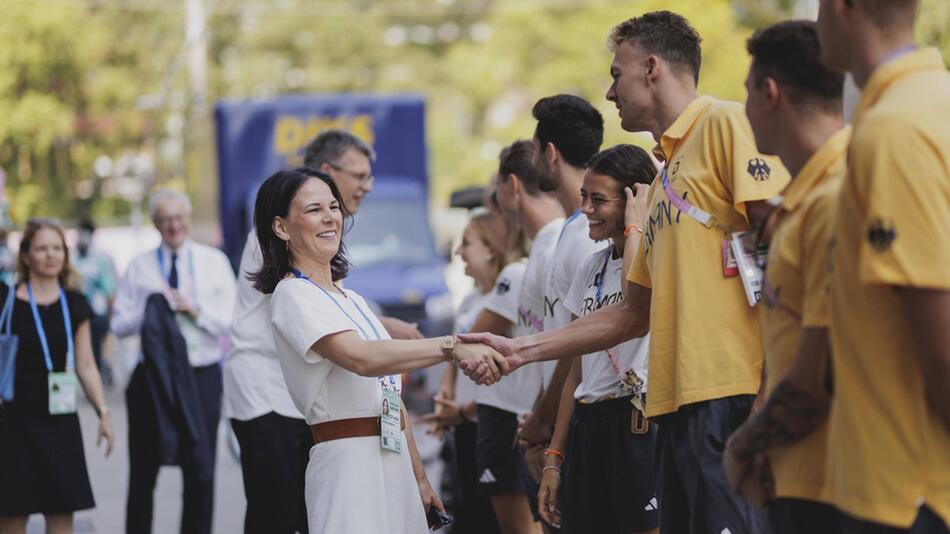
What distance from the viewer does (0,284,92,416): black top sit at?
8133 mm

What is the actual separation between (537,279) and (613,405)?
127 centimetres

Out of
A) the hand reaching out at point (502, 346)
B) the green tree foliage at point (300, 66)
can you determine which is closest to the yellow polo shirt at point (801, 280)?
the hand reaching out at point (502, 346)

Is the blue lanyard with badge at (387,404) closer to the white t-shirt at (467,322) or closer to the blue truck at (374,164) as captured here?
the white t-shirt at (467,322)

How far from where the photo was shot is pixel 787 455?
133 inches

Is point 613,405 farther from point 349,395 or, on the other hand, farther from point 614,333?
point 349,395

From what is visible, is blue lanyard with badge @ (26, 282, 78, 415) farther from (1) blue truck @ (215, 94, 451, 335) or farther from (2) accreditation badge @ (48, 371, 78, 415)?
(1) blue truck @ (215, 94, 451, 335)

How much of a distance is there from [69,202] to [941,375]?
39.2 m

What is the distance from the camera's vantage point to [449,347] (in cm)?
507

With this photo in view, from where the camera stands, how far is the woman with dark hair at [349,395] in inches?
189

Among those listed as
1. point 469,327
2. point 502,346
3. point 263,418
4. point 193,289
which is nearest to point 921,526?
point 502,346

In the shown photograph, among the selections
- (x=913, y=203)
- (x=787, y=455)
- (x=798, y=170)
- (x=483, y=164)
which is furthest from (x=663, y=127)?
(x=483, y=164)

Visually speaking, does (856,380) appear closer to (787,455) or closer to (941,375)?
(941,375)

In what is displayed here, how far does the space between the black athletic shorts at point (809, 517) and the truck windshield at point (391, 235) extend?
14.3 meters

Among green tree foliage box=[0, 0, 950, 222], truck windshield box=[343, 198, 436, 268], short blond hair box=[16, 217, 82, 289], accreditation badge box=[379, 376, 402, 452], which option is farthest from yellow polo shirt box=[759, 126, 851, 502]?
green tree foliage box=[0, 0, 950, 222]
